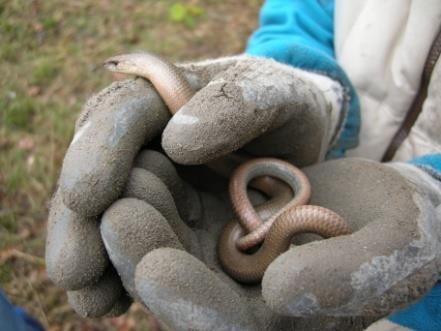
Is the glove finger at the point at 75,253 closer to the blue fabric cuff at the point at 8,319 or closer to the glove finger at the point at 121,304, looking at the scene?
the glove finger at the point at 121,304

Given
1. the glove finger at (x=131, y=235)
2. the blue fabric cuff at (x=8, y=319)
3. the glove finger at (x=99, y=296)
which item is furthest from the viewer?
the blue fabric cuff at (x=8, y=319)

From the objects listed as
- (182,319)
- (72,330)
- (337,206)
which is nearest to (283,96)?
(337,206)

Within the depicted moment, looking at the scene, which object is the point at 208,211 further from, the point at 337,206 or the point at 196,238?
the point at 337,206

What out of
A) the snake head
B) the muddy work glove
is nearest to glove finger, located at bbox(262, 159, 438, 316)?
the muddy work glove

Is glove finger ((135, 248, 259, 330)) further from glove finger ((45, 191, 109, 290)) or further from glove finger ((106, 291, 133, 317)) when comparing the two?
glove finger ((106, 291, 133, 317))

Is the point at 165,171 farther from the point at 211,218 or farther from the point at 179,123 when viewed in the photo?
the point at 211,218

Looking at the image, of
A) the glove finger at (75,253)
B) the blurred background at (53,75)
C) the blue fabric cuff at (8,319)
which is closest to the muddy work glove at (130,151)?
the glove finger at (75,253)

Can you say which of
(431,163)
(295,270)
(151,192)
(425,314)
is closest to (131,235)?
(151,192)
